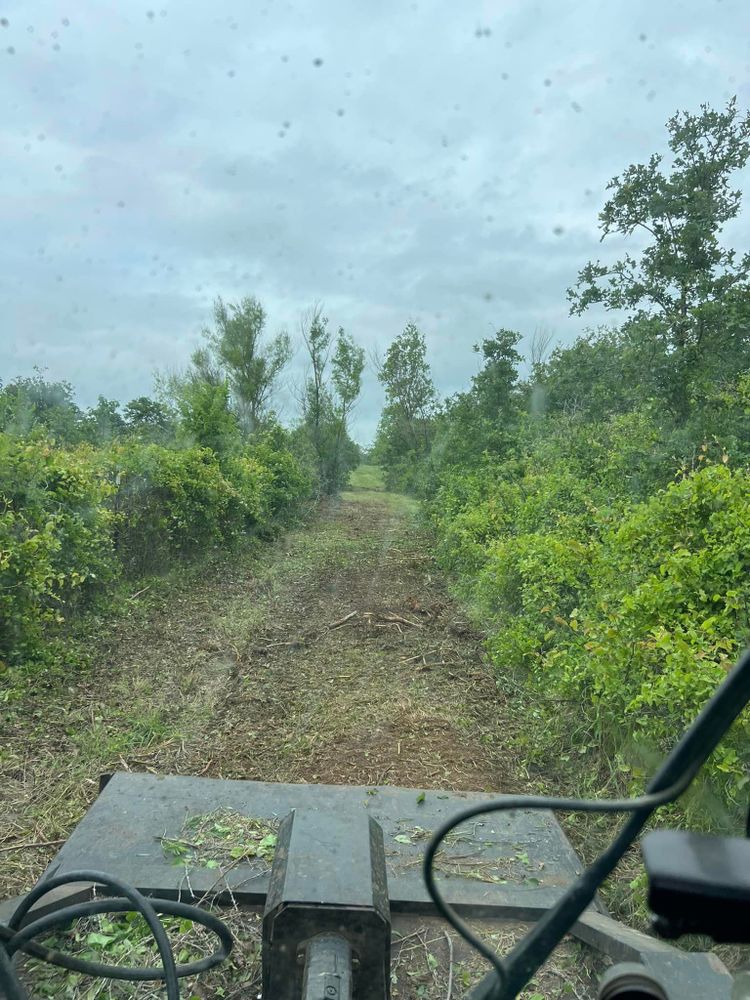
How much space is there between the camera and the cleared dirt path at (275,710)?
3.93 metres

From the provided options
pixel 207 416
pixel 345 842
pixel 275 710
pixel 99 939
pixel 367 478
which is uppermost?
pixel 207 416

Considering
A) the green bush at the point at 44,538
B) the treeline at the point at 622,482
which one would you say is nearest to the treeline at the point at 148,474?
the green bush at the point at 44,538

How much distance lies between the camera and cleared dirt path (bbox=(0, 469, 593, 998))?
12.9 ft

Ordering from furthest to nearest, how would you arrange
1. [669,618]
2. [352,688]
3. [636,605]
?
[352,688], [636,605], [669,618]

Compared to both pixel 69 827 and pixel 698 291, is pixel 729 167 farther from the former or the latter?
pixel 69 827

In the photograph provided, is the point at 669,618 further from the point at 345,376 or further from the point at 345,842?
the point at 345,376

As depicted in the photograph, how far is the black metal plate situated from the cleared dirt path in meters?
0.19

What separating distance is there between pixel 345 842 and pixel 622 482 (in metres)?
7.59

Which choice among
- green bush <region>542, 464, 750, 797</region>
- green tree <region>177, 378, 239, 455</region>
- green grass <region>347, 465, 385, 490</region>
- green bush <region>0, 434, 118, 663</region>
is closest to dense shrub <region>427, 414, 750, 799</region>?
green bush <region>542, 464, 750, 797</region>

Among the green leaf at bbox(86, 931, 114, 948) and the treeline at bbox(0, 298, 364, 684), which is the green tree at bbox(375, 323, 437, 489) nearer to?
the treeline at bbox(0, 298, 364, 684)

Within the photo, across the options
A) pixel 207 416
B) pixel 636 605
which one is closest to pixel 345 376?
pixel 207 416

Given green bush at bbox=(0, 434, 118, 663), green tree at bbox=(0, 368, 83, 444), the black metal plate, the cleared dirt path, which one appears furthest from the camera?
green tree at bbox=(0, 368, 83, 444)

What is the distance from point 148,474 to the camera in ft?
32.6

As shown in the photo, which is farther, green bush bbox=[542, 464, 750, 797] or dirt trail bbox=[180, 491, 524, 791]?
dirt trail bbox=[180, 491, 524, 791]
